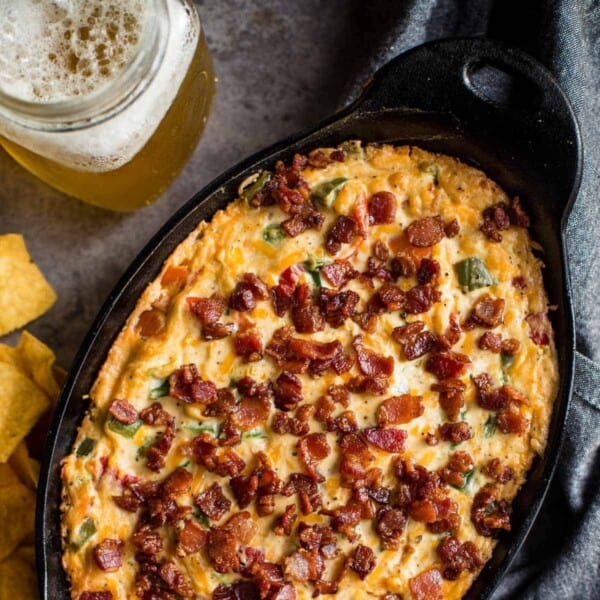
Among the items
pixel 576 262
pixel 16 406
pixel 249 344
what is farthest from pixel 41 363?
pixel 576 262

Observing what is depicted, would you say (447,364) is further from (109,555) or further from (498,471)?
(109,555)

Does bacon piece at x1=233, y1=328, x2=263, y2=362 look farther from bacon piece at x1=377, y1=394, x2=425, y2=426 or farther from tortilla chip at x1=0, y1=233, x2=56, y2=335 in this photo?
tortilla chip at x1=0, y1=233, x2=56, y2=335

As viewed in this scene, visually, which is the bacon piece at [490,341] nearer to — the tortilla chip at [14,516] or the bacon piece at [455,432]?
the bacon piece at [455,432]

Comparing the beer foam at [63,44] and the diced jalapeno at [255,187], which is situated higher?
the beer foam at [63,44]

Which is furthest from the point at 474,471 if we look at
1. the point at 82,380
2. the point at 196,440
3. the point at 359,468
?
the point at 82,380

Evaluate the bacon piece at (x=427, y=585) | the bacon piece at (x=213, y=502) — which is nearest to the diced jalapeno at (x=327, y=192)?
the bacon piece at (x=213, y=502)
